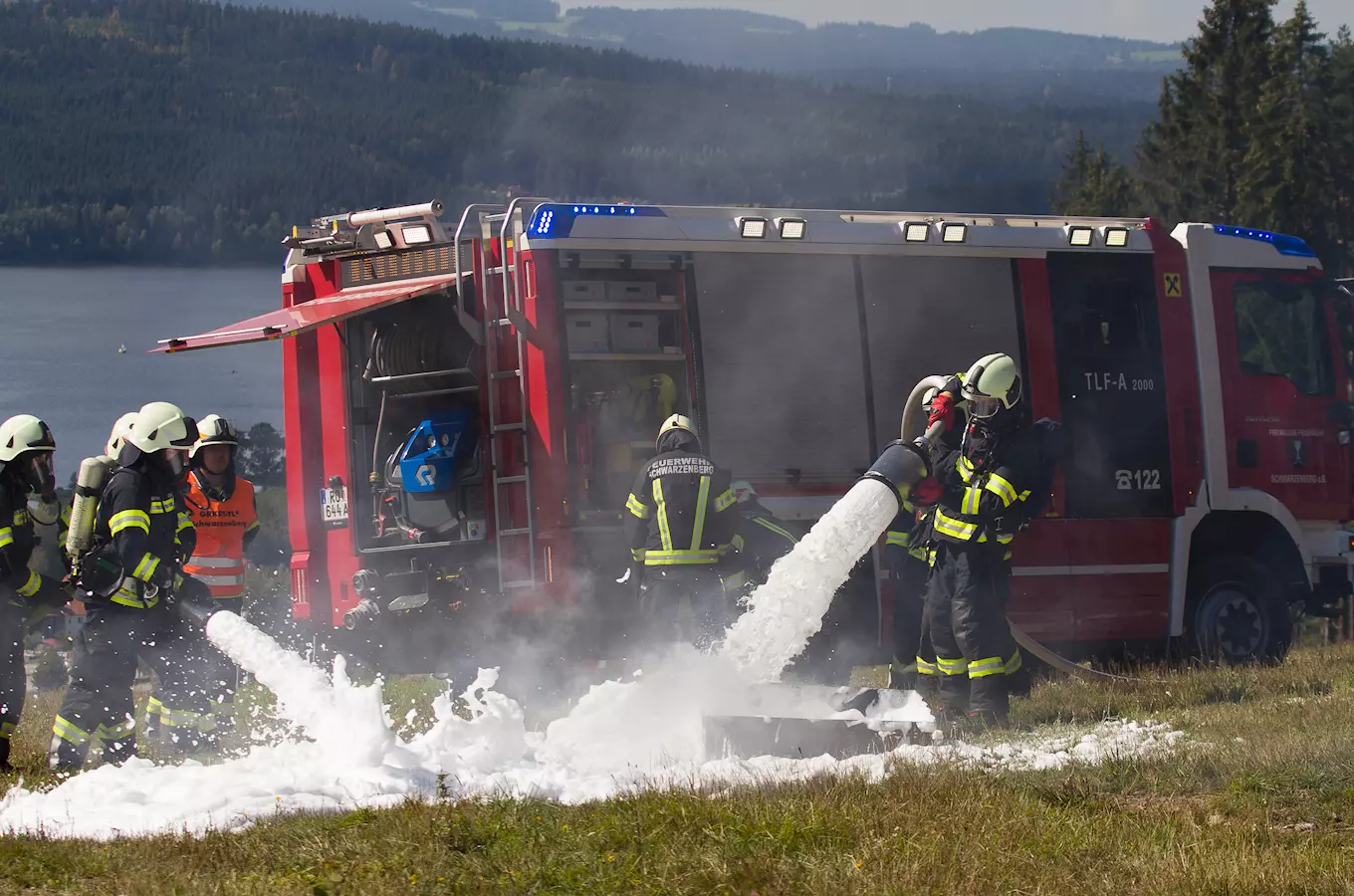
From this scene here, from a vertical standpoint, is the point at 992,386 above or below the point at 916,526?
above

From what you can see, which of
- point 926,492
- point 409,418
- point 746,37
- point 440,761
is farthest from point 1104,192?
point 746,37

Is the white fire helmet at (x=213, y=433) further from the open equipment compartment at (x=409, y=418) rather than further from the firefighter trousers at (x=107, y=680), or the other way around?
the firefighter trousers at (x=107, y=680)

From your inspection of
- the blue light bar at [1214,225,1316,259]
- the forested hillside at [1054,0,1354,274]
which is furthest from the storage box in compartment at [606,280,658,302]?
the forested hillside at [1054,0,1354,274]

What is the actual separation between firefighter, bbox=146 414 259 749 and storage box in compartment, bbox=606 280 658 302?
2.27 metres

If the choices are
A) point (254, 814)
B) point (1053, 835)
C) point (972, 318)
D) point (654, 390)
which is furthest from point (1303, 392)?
point (254, 814)

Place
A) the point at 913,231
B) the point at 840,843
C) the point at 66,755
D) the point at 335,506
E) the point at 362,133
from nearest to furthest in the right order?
the point at 840,843, the point at 66,755, the point at 913,231, the point at 335,506, the point at 362,133

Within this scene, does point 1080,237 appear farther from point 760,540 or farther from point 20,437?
point 20,437

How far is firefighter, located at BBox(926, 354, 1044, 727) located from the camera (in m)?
7.92

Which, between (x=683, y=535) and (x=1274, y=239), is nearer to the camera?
(x=683, y=535)

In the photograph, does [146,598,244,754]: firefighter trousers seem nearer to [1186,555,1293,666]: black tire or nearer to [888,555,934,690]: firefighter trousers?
[888,555,934,690]: firefighter trousers

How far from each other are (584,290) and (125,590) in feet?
10.1

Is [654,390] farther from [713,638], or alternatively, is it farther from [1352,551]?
[1352,551]

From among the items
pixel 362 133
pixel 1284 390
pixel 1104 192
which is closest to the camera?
pixel 1284 390

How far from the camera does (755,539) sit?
9.17m
